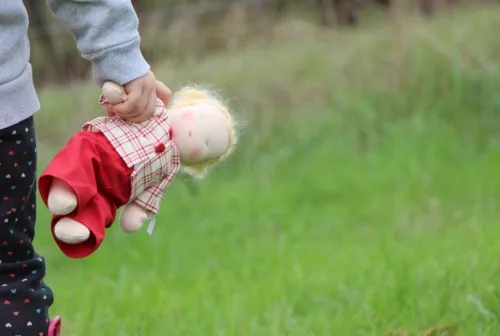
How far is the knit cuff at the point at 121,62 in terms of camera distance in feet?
7.32

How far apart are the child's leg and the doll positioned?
0.08 metres

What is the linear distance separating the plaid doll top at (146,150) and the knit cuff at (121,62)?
121 mm

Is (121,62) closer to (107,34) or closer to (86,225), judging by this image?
(107,34)

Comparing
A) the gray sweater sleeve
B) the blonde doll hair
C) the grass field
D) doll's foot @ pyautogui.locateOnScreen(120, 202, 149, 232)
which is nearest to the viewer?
the gray sweater sleeve

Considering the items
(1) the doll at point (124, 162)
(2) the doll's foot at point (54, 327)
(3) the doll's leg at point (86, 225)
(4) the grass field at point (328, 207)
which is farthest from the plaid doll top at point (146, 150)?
(4) the grass field at point (328, 207)

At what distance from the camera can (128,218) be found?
236 cm

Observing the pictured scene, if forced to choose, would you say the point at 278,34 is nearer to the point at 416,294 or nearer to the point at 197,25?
the point at 197,25

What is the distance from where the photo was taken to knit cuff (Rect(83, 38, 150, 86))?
7.32 feet

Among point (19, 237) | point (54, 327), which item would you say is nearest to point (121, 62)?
point (19, 237)

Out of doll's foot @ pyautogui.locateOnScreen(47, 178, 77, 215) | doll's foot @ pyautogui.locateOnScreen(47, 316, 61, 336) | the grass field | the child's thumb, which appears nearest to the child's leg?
doll's foot @ pyautogui.locateOnScreen(47, 316, 61, 336)

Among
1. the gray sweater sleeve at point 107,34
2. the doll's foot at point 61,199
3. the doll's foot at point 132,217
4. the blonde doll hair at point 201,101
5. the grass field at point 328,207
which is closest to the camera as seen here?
the doll's foot at point 61,199

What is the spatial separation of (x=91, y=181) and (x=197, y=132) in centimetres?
35

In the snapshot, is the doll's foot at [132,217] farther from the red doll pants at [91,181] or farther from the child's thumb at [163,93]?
the child's thumb at [163,93]

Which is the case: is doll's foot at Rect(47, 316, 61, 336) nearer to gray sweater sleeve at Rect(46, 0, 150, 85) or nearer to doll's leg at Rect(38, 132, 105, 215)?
doll's leg at Rect(38, 132, 105, 215)
